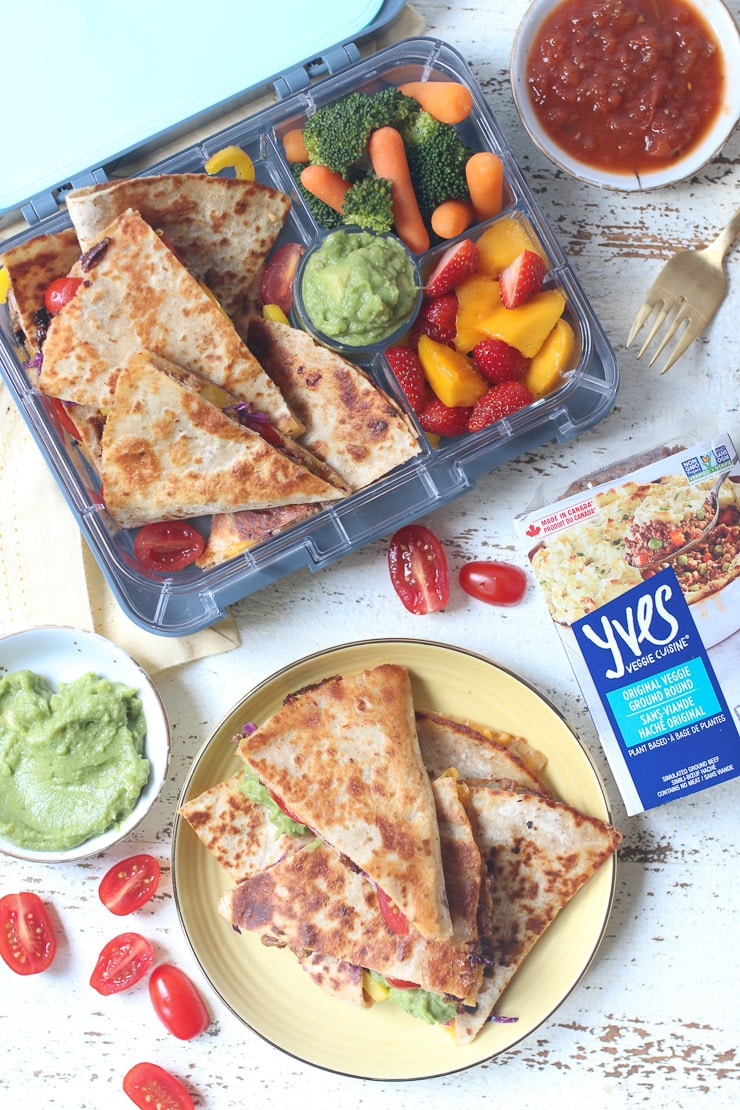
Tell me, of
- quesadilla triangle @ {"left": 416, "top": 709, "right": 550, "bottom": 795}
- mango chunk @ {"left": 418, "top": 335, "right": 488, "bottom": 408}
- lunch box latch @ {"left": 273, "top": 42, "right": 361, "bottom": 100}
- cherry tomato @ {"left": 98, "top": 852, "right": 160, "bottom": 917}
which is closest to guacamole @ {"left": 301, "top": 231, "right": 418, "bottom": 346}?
mango chunk @ {"left": 418, "top": 335, "right": 488, "bottom": 408}

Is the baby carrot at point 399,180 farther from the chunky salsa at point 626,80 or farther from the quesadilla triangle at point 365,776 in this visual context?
the quesadilla triangle at point 365,776

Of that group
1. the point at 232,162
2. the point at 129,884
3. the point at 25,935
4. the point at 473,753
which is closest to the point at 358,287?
the point at 232,162

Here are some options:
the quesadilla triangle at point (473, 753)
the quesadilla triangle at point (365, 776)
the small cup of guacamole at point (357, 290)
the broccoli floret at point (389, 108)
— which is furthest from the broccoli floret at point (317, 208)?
the quesadilla triangle at point (473, 753)

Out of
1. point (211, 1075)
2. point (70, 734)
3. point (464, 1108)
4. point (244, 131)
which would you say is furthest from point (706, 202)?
point (211, 1075)

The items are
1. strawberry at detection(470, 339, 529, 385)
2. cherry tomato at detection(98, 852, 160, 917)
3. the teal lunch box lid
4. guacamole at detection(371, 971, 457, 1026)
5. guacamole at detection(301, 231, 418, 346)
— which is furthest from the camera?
cherry tomato at detection(98, 852, 160, 917)

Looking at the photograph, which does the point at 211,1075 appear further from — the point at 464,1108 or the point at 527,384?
the point at 527,384

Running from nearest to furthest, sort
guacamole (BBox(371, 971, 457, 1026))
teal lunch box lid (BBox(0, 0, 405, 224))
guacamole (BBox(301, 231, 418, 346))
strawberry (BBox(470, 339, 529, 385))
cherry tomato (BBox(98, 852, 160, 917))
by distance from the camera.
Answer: guacamole (BBox(301, 231, 418, 346))
strawberry (BBox(470, 339, 529, 385))
guacamole (BBox(371, 971, 457, 1026))
teal lunch box lid (BBox(0, 0, 405, 224))
cherry tomato (BBox(98, 852, 160, 917))

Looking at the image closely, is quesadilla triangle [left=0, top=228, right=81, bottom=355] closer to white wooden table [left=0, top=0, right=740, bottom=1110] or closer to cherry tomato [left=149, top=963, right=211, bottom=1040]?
white wooden table [left=0, top=0, right=740, bottom=1110]
